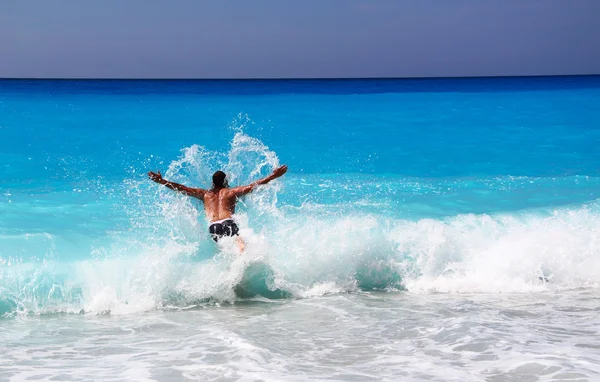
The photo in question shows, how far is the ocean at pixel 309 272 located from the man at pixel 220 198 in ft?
0.48

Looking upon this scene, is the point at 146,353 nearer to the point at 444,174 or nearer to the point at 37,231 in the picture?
the point at 37,231

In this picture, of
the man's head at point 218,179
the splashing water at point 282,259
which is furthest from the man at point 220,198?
the splashing water at point 282,259

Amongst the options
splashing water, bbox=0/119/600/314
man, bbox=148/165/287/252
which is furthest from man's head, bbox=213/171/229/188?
splashing water, bbox=0/119/600/314

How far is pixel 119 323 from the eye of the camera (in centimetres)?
588

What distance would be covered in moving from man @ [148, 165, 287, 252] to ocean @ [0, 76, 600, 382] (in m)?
0.15

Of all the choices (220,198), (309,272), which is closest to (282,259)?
(309,272)

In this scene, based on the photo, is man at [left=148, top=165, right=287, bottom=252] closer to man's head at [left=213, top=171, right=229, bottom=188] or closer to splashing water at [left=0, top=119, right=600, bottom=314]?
man's head at [left=213, top=171, right=229, bottom=188]

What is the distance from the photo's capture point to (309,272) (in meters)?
7.00

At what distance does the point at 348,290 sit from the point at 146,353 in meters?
2.41

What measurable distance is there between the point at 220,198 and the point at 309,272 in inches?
44.9

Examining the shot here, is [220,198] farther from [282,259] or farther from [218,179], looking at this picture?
[282,259]

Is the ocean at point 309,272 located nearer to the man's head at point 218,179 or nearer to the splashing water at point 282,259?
the splashing water at point 282,259

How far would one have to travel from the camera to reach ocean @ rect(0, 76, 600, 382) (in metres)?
4.75

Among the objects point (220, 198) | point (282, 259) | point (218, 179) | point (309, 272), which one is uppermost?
point (218, 179)
